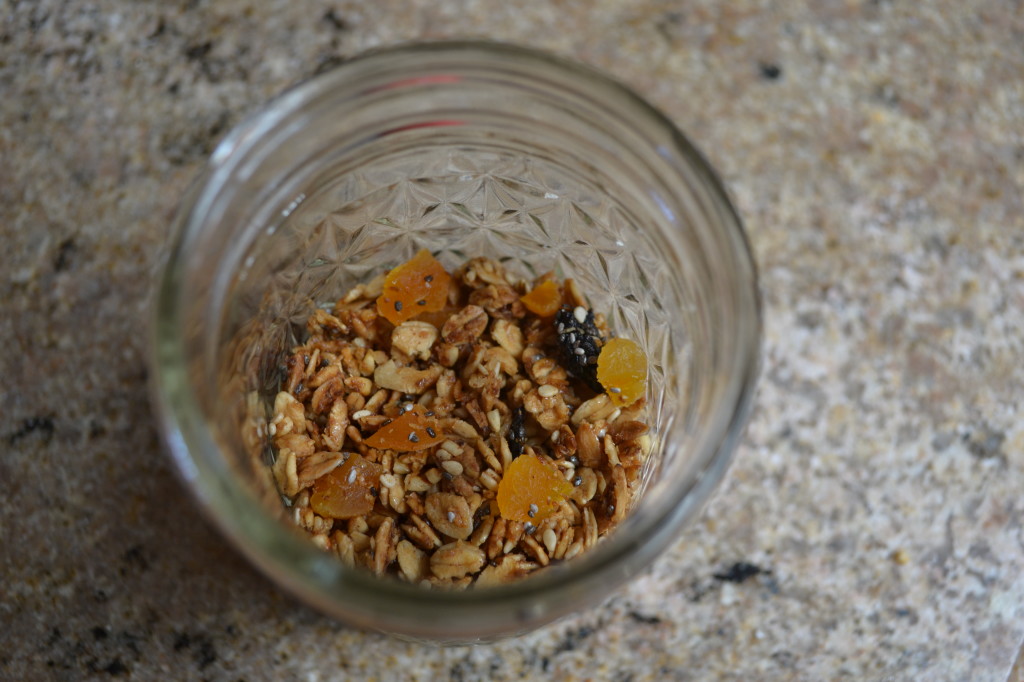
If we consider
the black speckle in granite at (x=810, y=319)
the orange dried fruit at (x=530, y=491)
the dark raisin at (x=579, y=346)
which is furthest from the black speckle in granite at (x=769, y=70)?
the orange dried fruit at (x=530, y=491)

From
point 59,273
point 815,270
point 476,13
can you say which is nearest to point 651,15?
point 476,13

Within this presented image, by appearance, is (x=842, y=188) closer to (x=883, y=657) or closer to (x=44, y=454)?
(x=883, y=657)

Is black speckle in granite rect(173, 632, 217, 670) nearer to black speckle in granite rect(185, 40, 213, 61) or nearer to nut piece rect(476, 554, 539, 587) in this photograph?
nut piece rect(476, 554, 539, 587)

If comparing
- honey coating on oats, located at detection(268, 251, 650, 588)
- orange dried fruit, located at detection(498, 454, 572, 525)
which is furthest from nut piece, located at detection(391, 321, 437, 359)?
orange dried fruit, located at detection(498, 454, 572, 525)

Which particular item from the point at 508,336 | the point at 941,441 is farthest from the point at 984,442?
the point at 508,336

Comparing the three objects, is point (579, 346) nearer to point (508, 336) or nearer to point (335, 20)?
point (508, 336)

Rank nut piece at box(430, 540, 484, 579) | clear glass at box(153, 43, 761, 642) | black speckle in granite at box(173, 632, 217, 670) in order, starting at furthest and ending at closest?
black speckle in granite at box(173, 632, 217, 670) < nut piece at box(430, 540, 484, 579) < clear glass at box(153, 43, 761, 642)
